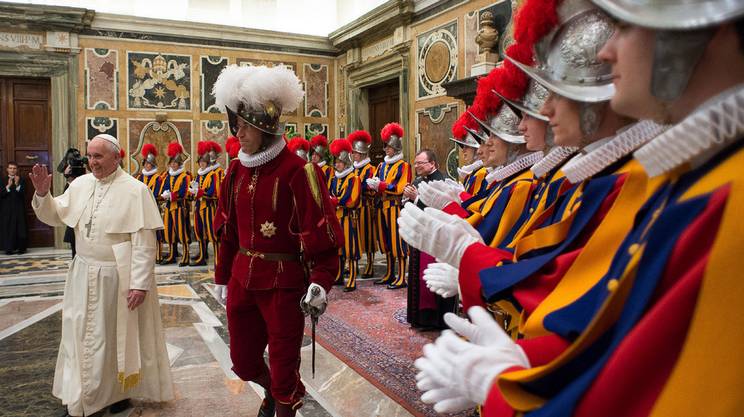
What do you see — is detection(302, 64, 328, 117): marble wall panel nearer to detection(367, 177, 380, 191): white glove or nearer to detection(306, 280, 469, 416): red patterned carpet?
detection(367, 177, 380, 191): white glove

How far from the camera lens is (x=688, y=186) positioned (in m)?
0.87

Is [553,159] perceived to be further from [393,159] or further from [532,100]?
[393,159]

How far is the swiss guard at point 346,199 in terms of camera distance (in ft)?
25.0

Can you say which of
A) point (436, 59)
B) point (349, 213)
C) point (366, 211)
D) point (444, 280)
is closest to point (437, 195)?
point (444, 280)

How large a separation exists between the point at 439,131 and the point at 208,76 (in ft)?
19.4

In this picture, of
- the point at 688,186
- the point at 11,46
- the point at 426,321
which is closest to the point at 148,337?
the point at 426,321

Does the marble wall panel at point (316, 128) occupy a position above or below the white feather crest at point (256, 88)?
above

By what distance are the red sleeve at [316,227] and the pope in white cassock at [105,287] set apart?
1148mm

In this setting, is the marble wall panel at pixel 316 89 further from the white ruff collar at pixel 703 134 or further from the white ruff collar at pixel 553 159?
the white ruff collar at pixel 703 134

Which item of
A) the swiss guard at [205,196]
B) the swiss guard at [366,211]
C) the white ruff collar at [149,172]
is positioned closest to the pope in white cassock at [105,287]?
the swiss guard at [366,211]

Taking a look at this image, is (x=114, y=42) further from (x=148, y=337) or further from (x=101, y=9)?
(x=148, y=337)

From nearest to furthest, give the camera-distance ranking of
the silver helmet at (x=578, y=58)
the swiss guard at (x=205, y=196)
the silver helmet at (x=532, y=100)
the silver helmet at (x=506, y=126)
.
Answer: the silver helmet at (x=578, y=58) < the silver helmet at (x=532, y=100) < the silver helmet at (x=506, y=126) < the swiss guard at (x=205, y=196)

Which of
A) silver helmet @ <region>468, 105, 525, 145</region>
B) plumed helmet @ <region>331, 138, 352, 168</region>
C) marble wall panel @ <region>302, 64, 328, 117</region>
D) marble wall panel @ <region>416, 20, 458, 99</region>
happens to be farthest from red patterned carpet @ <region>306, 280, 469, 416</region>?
marble wall panel @ <region>302, 64, 328, 117</region>

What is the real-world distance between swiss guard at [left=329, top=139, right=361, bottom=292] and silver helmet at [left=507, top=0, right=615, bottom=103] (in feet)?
19.0
